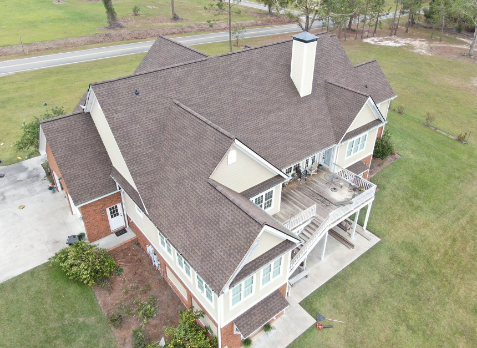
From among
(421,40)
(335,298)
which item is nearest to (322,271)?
(335,298)

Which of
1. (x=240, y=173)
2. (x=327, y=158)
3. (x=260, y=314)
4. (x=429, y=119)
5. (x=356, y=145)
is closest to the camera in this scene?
(x=260, y=314)

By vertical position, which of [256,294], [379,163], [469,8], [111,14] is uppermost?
[469,8]

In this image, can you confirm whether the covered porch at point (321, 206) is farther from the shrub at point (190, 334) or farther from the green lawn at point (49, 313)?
the green lawn at point (49, 313)

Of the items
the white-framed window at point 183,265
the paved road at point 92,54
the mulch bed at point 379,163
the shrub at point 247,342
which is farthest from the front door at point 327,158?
the paved road at point 92,54

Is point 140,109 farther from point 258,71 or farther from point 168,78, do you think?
point 258,71

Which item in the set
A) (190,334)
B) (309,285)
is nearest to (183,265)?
(190,334)

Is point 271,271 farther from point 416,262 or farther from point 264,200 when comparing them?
point 416,262
